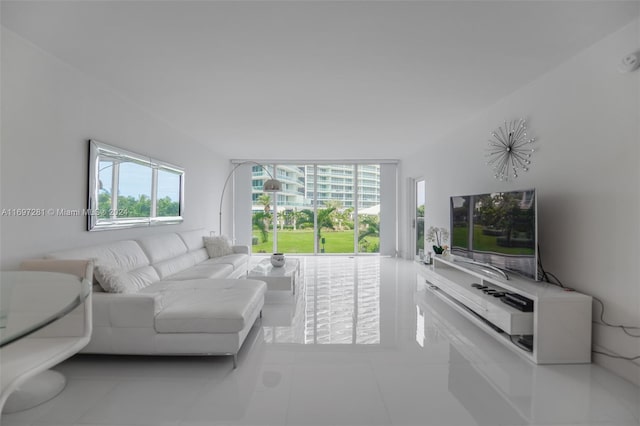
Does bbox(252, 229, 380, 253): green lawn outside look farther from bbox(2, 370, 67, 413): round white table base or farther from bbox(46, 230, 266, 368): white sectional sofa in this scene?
bbox(2, 370, 67, 413): round white table base

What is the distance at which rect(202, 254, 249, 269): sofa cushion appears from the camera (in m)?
4.93

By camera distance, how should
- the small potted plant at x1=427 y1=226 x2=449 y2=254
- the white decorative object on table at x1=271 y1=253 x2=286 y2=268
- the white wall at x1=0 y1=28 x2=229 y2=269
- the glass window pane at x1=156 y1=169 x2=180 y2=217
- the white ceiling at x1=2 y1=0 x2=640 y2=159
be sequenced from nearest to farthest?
the white ceiling at x1=2 y1=0 x2=640 y2=159
the white wall at x1=0 y1=28 x2=229 y2=269
the glass window pane at x1=156 y1=169 x2=180 y2=217
the white decorative object on table at x1=271 y1=253 x2=286 y2=268
the small potted plant at x1=427 y1=226 x2=449 y2=254

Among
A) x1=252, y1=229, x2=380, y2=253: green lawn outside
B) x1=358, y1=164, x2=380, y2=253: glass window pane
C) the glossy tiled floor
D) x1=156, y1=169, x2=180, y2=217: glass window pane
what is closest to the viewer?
the glossy tiled floor

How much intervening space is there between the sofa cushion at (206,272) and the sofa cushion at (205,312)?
93cm


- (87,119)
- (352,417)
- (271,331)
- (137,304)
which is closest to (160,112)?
(87,119)

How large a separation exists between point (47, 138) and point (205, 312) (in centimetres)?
203

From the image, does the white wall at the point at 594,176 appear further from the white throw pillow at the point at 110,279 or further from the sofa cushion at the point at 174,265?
the sofa cushion at the point at 174,265

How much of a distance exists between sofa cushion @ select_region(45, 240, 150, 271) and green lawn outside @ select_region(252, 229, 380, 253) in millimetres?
4678

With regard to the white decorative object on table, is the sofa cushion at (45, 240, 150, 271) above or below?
above

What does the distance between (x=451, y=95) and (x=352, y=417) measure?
335cm

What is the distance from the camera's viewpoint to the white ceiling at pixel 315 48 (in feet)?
6.93

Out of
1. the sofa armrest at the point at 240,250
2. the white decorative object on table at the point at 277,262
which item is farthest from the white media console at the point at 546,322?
the sofa armrest at the point at 240,250

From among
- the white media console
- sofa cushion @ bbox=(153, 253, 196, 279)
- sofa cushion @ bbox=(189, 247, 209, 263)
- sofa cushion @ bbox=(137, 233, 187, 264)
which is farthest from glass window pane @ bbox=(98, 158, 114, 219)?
the white media console

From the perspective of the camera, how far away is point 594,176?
Result: 2539 millimetres
